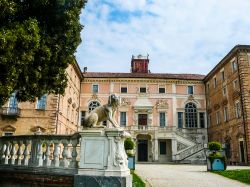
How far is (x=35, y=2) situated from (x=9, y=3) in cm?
114

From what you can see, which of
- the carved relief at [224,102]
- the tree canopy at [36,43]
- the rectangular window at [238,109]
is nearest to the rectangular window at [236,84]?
the rectangular window at [238,109]

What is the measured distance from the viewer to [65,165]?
6348 mm

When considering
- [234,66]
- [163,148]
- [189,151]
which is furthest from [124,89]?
[234,66]

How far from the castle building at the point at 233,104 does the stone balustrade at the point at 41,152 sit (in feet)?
78.7

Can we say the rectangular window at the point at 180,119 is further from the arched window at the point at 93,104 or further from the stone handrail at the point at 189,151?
the arched window at the point at 93,104

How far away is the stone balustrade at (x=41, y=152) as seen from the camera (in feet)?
21.0

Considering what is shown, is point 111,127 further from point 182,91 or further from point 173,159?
point 182,91

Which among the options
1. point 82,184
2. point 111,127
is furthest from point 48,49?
point 82,184

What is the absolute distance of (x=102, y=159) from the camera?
610cm

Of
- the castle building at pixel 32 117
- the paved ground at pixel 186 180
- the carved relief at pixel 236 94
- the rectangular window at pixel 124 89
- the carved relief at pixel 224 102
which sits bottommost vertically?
the paved ground at pixel 186 180

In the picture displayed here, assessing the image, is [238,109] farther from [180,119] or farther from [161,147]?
[161,147]

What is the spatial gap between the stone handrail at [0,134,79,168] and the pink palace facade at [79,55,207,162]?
28573 millimetres

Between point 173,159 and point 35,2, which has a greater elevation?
point 35,2

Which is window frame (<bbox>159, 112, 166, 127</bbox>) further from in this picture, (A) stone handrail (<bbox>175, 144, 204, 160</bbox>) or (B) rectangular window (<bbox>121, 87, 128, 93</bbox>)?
(B) rectangular window (<bbox>121, 87, 128, 93</bbox>)
